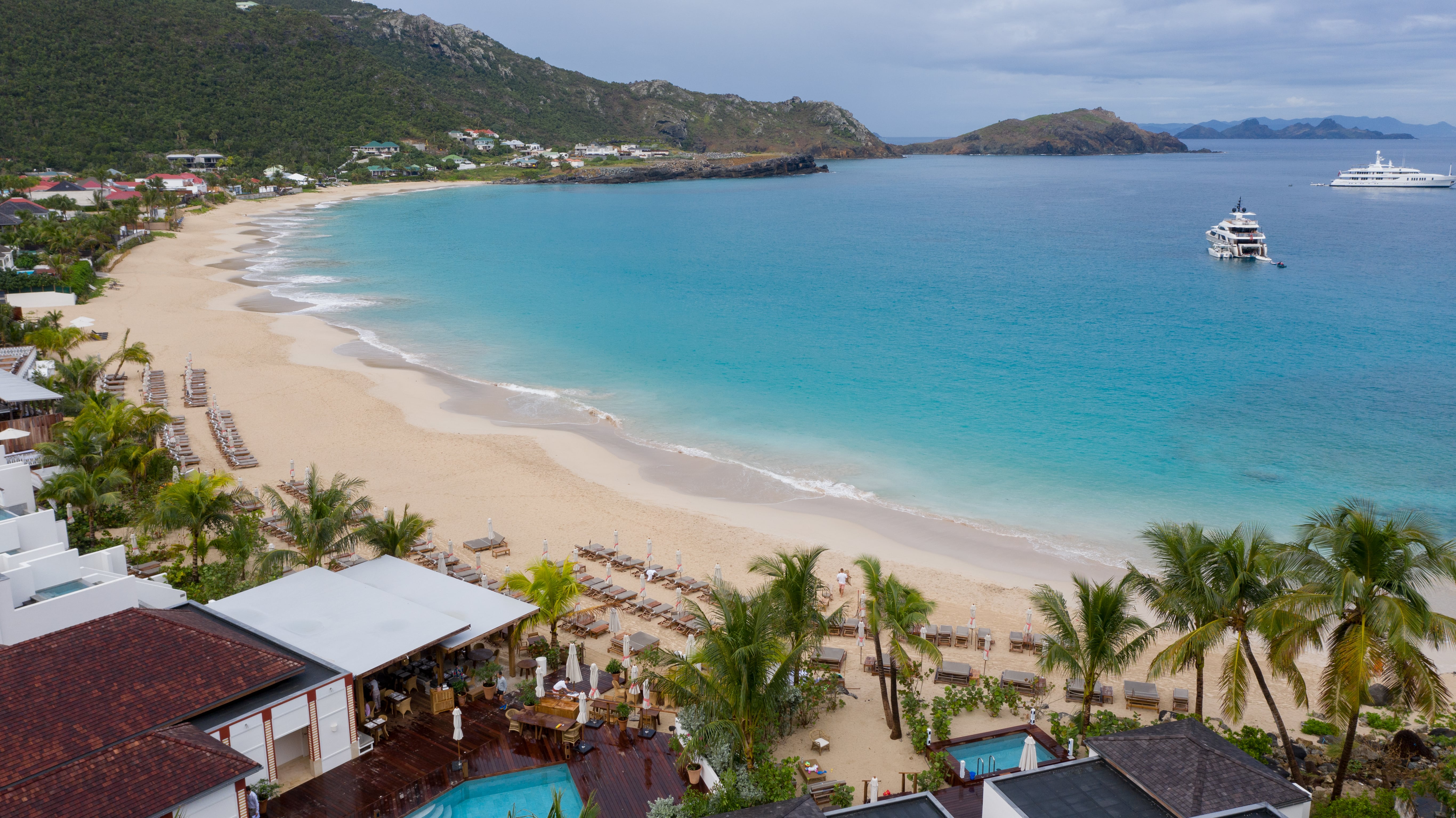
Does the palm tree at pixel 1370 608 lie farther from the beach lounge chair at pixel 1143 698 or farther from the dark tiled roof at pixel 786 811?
the dark tiled roof at pixel 786 811

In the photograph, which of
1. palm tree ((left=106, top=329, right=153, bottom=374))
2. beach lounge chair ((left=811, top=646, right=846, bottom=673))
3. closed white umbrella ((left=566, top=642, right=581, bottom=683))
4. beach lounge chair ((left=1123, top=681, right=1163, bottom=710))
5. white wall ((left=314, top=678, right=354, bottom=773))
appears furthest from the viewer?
palm tree ((left=106, top=329, right=153, bottom=374))

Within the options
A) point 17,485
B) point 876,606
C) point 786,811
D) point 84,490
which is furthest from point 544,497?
point 786,811

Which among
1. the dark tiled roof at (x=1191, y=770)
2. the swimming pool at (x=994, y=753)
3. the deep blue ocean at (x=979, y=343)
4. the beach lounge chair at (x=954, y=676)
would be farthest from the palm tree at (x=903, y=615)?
the deep blue ocean at (x=979, y=343)

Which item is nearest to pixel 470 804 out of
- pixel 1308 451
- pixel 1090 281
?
pixel 1308 451

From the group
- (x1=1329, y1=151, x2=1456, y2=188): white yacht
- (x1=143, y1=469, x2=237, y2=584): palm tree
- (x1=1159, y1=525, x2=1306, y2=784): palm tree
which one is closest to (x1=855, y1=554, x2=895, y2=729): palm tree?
(x1=1159, y1=525, x2=1306, y2=784): palm tree

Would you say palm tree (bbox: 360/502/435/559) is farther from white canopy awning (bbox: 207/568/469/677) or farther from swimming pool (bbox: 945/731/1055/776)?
swimming pool (bbox: 945/731/1055/776)

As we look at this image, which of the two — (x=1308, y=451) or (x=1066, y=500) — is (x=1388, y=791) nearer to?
(x=1066, y=500)

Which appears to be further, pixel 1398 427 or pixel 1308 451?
pixel 1398 427
